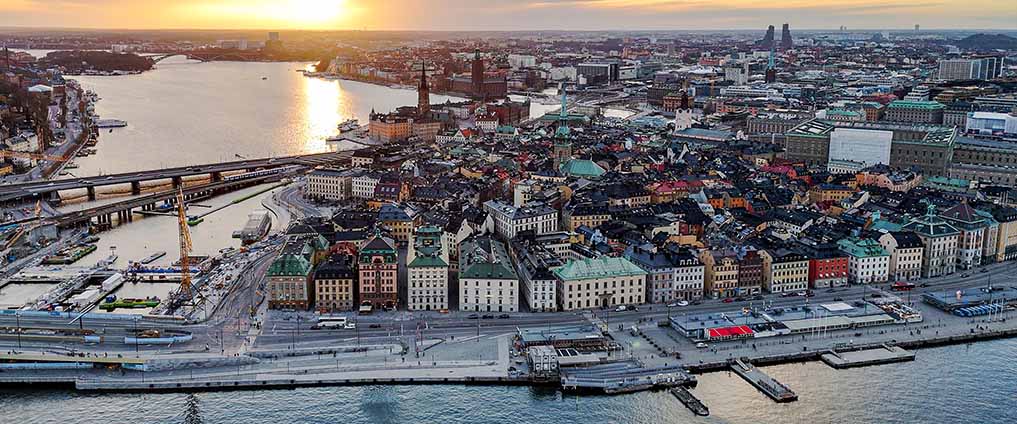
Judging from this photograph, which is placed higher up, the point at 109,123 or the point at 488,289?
the point at 109,123

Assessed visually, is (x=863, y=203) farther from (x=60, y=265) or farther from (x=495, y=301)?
(x=60, y=265)

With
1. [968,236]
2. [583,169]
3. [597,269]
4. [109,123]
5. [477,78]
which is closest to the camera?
[597,269]

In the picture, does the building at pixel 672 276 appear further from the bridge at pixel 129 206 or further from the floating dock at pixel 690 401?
the bridge at pixel 129 206

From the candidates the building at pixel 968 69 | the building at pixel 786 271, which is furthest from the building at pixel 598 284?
the building at pixel 968 69

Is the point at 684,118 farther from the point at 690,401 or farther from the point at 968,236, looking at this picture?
the point at 690,401

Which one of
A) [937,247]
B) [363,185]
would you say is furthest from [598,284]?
[363,185]

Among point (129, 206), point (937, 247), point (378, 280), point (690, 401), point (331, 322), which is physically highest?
point (937, 247)

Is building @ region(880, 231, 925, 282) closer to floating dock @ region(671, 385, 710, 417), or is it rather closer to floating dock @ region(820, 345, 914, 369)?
floating dock @ region(820, 345, 914, 369)
